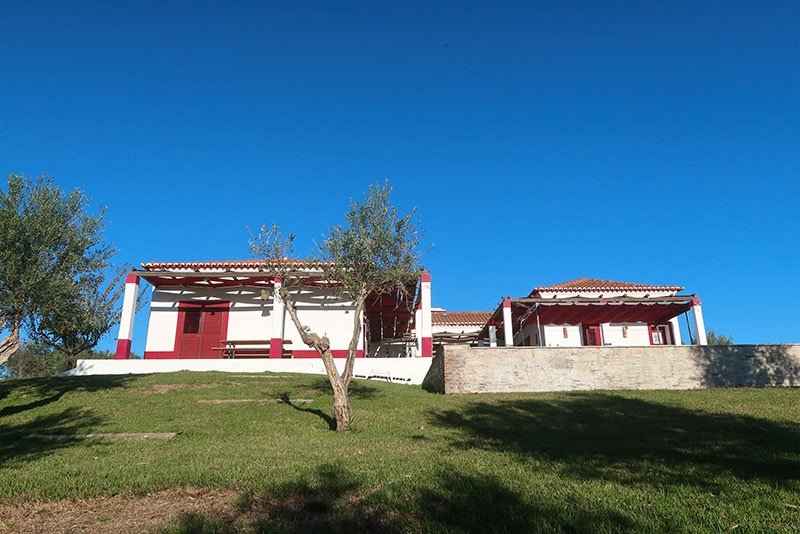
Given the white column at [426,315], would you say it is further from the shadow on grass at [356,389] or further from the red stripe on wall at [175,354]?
the shadow on grass at [356,389]

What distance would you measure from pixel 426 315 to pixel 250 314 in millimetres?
9368

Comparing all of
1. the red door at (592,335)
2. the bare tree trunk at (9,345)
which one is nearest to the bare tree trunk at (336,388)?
the bare tree trunk at (9,345)

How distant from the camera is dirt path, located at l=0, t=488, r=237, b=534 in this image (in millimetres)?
4211

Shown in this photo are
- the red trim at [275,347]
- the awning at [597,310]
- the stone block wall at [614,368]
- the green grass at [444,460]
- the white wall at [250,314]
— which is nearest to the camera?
the green grass at [444,460]

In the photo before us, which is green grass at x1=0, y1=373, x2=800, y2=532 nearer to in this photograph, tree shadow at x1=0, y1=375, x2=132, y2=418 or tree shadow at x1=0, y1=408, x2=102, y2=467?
tree shadow at x1=0, y1=408, x2=102, y2=467

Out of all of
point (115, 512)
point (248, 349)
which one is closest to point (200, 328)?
point (248, 349)

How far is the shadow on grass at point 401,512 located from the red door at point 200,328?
66.7 feet

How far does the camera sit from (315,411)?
1128 cm

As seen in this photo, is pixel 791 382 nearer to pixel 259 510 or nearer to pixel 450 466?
pixel 450 466

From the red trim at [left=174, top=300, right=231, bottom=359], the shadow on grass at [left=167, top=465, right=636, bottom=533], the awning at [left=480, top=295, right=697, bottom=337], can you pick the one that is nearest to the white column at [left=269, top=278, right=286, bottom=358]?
the red trim at [left=174, top=300, right=231, bottom=359]

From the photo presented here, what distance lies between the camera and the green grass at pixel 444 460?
4.05m

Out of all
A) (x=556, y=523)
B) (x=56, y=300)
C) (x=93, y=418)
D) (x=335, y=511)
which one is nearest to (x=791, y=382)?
(x=556, y=523)

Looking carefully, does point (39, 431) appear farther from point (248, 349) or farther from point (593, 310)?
point (593, 310)

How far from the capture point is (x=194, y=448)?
7465mm
